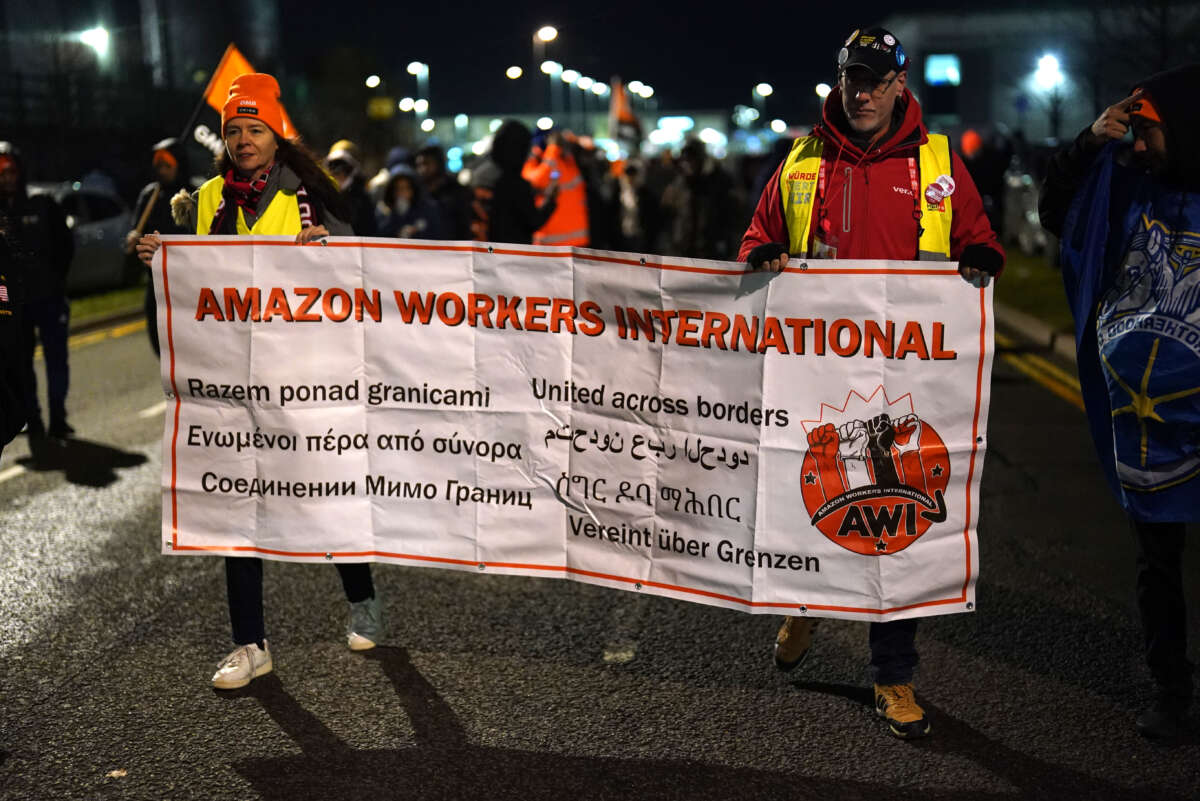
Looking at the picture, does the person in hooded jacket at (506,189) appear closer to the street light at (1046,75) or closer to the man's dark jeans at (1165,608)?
the man's dark jeans at (1165,608)

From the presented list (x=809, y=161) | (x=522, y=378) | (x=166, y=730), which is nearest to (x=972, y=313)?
(x=809, y=161)

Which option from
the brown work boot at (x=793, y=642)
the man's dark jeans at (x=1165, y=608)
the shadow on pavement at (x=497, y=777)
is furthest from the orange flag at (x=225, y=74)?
the man's dark jeans at (x=1165, y=608)

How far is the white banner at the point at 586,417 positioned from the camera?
4.27 meters

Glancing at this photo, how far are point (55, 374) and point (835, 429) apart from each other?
22.3 feet

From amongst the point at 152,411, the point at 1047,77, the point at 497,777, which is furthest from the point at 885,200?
the point at 1047,77

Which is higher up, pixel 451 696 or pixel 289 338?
pixel 289 338

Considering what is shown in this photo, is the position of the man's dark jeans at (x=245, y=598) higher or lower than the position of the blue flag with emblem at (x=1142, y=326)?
lower

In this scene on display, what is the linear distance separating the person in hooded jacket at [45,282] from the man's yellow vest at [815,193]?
6042mm

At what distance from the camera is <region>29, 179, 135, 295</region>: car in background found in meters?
19.5

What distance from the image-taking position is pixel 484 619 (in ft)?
18.1

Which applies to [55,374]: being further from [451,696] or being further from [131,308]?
[131,308]

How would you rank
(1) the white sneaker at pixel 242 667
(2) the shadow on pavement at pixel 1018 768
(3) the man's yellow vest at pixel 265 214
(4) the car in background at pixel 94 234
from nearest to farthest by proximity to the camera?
(2) the shadow on pavement at pixel 1018 768, (1) the white sneaker at pixel 242 667, (3) the man's yellow vest at pixel 265 214, (4) the car in background at pixel 94 234

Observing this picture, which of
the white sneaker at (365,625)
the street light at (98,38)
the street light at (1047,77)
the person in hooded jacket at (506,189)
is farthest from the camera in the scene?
the street light at (1047,77)

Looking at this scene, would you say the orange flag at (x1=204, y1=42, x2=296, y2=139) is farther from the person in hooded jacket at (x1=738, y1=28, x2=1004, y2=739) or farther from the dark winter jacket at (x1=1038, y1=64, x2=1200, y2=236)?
the dark winter jacket at (x1=1038, y1=64, x2=1200, y2=236)
